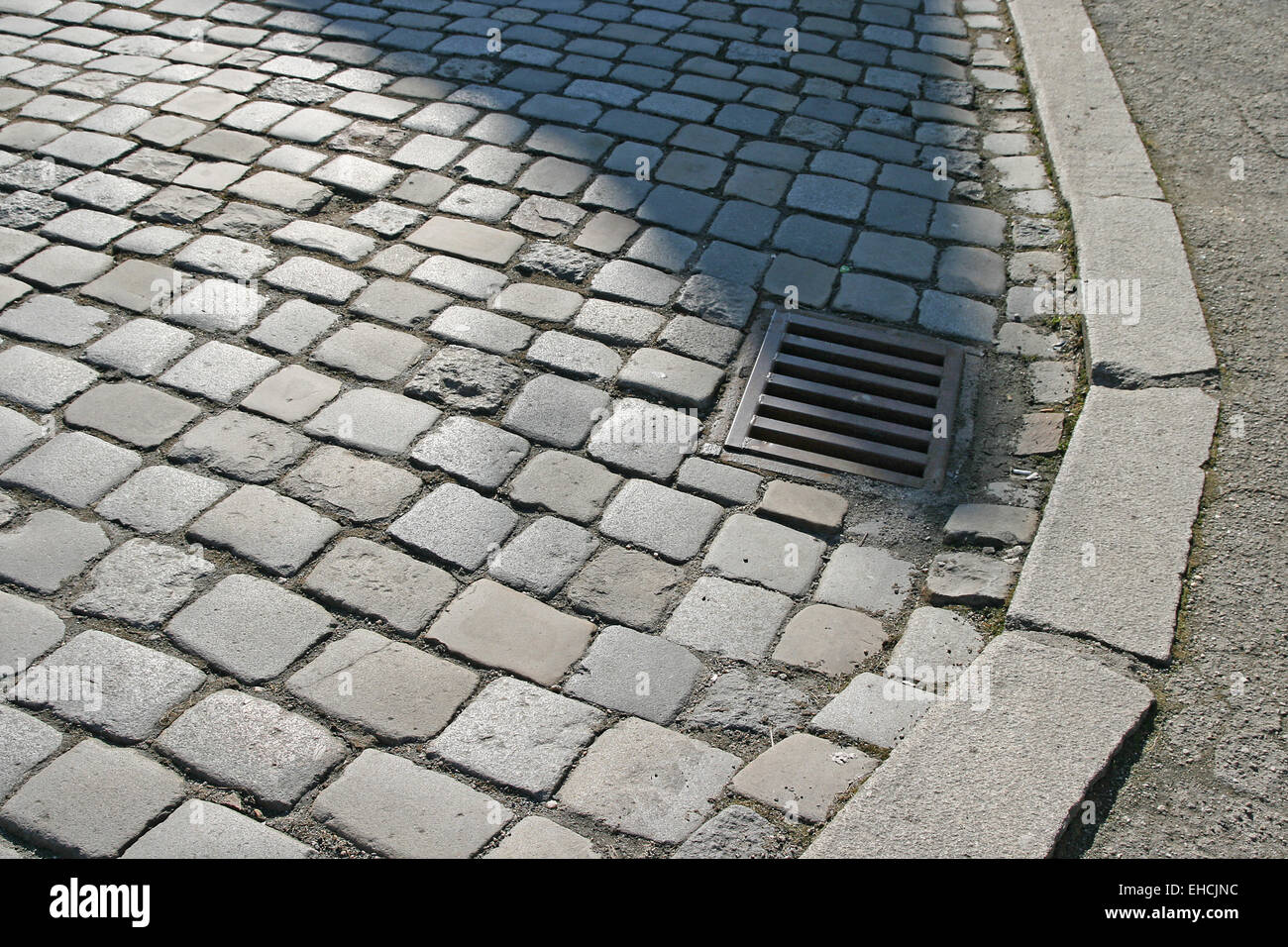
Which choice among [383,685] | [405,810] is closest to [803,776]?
[405,810]

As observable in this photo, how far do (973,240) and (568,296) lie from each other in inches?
58.4

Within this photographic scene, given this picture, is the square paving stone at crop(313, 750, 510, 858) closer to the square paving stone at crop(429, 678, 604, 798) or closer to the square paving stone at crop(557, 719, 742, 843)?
the square paving stone at crop(429, 678, 604, 798)

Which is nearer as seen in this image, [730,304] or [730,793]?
[730,793]

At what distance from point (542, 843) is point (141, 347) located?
80.6 inches

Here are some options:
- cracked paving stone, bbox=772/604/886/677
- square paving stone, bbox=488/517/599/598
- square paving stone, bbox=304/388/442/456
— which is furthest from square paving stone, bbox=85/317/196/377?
cracked paving stone, bbox=772/604/886/677

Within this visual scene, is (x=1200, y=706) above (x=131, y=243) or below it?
below

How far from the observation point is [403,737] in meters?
2.19

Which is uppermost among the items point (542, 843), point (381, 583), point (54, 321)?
point (54, 321)

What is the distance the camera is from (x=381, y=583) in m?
2.51

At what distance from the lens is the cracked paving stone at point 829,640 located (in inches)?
94.6

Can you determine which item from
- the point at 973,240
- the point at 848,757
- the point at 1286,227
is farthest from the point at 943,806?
the point at 1286,227

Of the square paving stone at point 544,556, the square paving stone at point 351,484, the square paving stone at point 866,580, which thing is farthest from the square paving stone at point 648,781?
the square paving stone at point 351,484

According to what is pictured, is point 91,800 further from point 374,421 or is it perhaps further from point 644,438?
point 644,438
